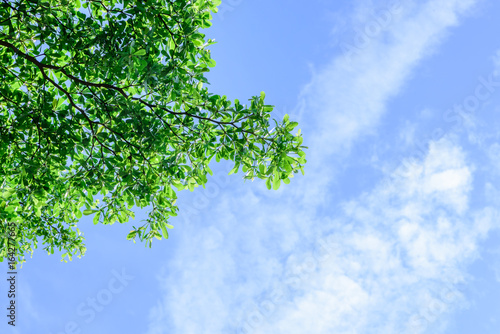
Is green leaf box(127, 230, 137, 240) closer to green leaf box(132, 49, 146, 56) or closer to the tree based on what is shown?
the tree

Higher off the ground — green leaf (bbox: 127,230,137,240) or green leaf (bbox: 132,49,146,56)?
green leaf (bbox: 132,49,146,56)

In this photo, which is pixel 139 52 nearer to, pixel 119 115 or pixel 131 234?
pixel 119 115

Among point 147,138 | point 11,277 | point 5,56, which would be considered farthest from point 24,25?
point 11,277


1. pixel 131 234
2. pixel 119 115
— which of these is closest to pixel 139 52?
pixel 119 115

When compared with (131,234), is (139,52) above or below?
above

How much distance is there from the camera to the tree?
8156 mm

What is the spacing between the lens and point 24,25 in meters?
8.07

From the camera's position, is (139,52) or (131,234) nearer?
(139,52)

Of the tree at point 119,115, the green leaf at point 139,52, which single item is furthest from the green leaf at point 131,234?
the green leaf at point 139,52

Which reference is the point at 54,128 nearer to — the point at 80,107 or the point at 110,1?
the point at 80,107

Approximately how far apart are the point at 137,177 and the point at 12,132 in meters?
2.70

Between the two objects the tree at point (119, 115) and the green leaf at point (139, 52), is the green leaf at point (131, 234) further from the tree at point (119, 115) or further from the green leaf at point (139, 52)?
the green leaf at point (139, 52)

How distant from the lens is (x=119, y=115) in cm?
850

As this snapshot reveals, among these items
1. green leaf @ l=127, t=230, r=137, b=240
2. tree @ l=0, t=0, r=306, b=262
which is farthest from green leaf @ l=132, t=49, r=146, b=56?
green leaf @ l=127, t=230, r=137, b=240
